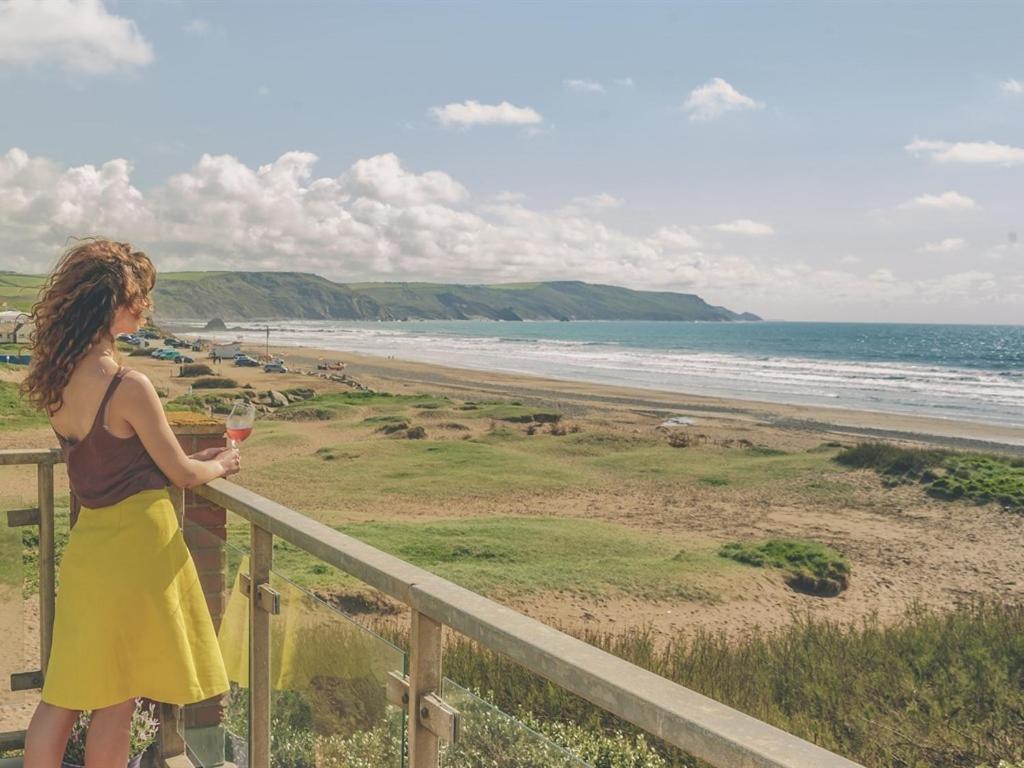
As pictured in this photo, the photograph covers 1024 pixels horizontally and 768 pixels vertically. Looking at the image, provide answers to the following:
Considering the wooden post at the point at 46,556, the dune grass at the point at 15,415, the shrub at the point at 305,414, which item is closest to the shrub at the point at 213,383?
the shrub at the point at 305,414

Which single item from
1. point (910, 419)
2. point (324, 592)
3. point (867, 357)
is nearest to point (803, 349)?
point (867, 357)

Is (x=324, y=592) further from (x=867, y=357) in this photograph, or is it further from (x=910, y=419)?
(x=867, y=357)

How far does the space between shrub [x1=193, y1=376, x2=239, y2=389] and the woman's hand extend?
40712mm

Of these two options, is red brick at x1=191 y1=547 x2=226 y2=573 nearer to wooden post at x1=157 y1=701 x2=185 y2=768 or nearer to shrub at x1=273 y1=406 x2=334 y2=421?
wooden post at x1=157 y1=701 x2=185 y2=768

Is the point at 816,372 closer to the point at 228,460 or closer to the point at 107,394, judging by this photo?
the point at 228,460

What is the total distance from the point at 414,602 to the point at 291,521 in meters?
0.77

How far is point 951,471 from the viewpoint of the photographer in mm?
21453

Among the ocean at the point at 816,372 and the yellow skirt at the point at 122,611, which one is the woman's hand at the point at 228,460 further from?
the ocean at the point at 816,372

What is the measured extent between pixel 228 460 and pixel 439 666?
1.44 metres

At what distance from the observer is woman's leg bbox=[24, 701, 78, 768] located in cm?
273

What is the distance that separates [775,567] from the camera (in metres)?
13.5

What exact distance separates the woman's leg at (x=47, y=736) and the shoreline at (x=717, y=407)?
32242 mm

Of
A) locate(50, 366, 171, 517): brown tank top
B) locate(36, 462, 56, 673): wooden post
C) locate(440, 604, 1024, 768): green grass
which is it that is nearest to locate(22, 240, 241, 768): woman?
locate(50, 366, 171, 517): brown tank top

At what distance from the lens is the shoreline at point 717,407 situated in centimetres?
3391
